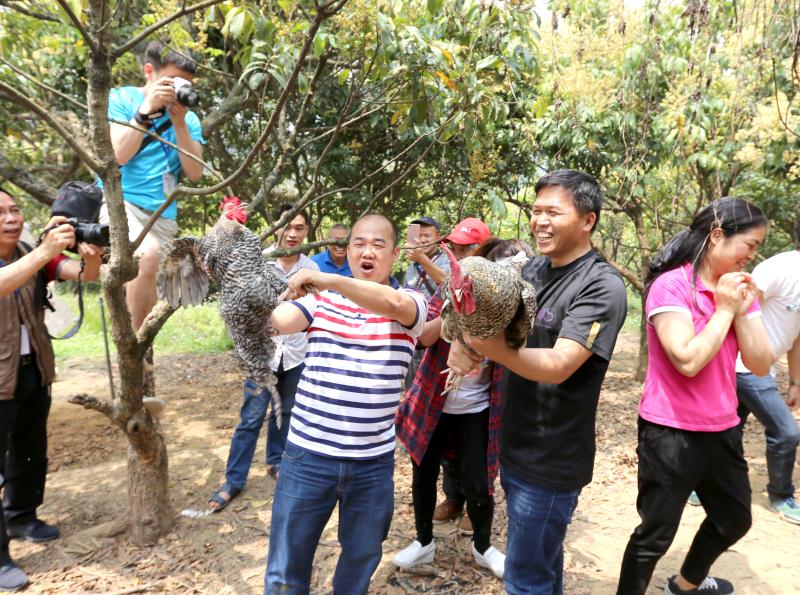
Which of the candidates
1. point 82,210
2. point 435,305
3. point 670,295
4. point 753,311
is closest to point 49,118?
point 82,210

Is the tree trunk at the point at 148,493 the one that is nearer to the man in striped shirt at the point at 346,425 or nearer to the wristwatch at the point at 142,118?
the man in striped shirt at the point at 346,425

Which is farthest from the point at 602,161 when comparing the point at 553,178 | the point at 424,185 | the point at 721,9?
the point at 553,178

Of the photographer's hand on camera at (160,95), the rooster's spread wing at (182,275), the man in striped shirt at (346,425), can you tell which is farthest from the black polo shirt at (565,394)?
the photographer's hand on camera at (160,95)

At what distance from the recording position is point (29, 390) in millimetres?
3172

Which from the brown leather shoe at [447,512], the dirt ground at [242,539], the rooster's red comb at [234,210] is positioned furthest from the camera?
the brown leather shoe at [447,512]

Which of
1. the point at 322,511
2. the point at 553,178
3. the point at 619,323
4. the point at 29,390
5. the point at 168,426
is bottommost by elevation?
the point at 168,426

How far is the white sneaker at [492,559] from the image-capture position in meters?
3.04

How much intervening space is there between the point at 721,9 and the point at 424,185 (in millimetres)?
3985

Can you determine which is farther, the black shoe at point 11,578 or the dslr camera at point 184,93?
the black shoe at point 11,578

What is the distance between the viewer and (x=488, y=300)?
1444 mm

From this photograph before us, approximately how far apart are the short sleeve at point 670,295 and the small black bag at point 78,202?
271 centimetres

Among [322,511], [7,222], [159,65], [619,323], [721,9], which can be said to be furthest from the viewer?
[721,9]

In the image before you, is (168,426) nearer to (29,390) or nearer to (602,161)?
(29,390)

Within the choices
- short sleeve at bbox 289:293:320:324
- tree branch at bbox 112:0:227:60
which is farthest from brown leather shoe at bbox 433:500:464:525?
tree branch at bbox 112:0:227:60
